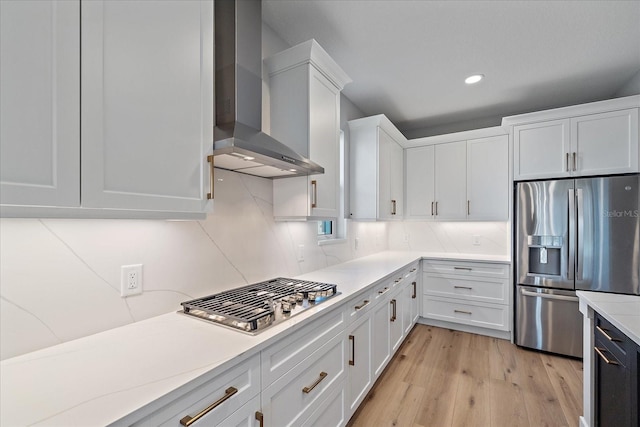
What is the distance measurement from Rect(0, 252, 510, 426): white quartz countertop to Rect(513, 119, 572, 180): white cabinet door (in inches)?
88.2

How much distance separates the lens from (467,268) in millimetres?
3312

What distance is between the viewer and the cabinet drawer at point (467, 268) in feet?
10.3

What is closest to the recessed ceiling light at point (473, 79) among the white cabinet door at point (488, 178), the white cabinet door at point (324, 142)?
the white cabinet door at point (488, 178)

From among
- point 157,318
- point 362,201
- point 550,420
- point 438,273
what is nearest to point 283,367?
point 157,318

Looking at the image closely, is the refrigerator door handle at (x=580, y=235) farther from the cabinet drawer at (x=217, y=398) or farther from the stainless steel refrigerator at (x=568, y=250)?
the cabinet drawer at (x=217, y=398)

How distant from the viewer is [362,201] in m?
3.14

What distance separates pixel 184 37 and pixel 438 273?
3.39 m

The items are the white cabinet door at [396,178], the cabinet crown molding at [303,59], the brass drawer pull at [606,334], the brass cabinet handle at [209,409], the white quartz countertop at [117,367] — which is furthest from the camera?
the white cabinet door at [396,178]

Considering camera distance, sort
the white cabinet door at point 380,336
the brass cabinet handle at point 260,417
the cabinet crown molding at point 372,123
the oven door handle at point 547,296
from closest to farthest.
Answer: the brass cabinet handle at point 260,417 < the white cabinet door at point 380,336 < the oven door handle at point 547,296 < the cabinet crown molding at point 372,123

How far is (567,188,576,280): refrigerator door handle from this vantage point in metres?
2.68

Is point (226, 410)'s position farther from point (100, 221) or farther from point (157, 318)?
point (100, 221)

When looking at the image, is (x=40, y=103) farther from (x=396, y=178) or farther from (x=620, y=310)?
(x=396, y=178)

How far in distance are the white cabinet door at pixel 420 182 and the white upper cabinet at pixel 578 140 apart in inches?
37.8

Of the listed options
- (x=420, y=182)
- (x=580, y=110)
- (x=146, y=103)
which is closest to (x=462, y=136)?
(x=420, y=182)
